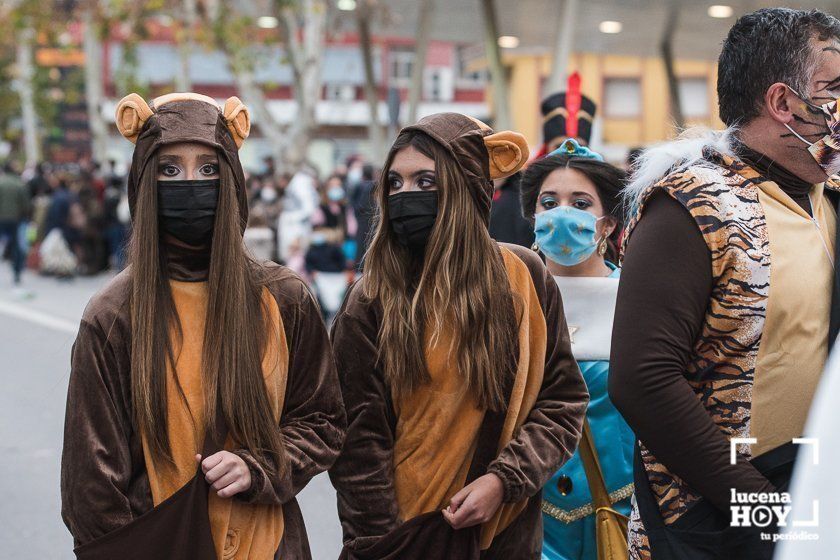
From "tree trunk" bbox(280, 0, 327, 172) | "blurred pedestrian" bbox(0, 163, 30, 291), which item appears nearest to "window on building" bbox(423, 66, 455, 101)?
"tree trunk" bbox(280, 0, 327, 172)

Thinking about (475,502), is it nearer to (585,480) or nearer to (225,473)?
(225,473)

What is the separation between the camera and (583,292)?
4.20 m

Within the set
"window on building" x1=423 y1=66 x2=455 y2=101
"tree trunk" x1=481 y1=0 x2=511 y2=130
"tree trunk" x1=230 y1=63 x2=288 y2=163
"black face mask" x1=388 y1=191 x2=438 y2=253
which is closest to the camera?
"black face mask" x1=388 y1=191 x2=438 y2=253

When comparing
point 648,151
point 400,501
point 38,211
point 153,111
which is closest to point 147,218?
point 153,111

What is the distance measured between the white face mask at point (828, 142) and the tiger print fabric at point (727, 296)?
0.47 ft

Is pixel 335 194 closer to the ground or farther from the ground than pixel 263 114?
closer to the ground

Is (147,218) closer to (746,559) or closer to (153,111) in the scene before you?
(153,111)

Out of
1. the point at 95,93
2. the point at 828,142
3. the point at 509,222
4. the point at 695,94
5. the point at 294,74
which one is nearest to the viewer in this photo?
the point at 828,142

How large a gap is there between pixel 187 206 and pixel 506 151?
93 centimetres

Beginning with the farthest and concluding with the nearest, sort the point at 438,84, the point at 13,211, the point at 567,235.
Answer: the point at 438,84 → the point at 13,211 → the point at 567,235

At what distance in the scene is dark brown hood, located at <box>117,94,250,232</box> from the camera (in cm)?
304

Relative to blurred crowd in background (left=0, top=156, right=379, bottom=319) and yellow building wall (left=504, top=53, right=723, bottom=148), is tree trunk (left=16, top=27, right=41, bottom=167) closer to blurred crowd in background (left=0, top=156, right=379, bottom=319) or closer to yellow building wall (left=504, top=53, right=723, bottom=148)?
blurred crowd in background (left=0, top=156, right=379, bottom=319)

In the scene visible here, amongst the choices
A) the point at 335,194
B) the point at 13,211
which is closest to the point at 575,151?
the point at 335,194

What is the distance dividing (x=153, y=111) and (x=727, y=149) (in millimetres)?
1464
